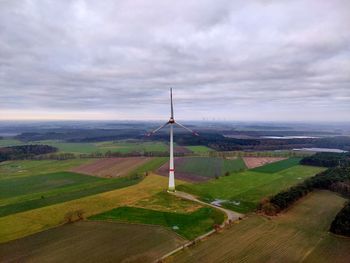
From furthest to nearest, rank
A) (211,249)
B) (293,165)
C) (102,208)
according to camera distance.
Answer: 1. (293,165)
2. (102,208)
3. (211,249)

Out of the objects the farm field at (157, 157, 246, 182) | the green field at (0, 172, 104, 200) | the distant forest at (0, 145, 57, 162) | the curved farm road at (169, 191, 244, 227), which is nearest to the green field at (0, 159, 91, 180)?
the green field at (0, 172, 104, 200)

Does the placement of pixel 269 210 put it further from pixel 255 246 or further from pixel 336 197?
pixel 336 197

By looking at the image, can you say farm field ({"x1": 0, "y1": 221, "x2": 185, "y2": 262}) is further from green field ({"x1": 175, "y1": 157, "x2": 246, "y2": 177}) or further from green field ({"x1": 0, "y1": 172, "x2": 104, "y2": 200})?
green field ({"x1": 175, "y1": 157, "x2": 246, "y2": 177})

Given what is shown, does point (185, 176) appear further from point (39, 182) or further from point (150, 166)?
point (39, 182)

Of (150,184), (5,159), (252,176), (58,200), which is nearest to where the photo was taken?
Answer: (58,200)

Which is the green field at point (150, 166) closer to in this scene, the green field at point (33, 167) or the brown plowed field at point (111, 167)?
the brown plowed field at point (111, 167)

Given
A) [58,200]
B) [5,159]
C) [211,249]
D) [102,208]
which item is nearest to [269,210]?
[211,249]

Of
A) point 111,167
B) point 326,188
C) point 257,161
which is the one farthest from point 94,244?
point 257,161
